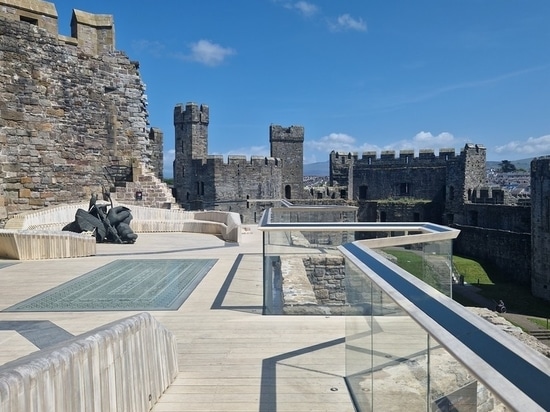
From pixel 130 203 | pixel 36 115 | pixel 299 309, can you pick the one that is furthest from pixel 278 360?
pixel 130 203

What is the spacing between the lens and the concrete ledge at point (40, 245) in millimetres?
8969

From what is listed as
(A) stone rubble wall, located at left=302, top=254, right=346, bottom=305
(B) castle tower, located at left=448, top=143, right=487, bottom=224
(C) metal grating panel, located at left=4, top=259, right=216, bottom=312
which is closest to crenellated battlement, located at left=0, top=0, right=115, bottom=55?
(C) metal grating panel, located at left=4, top=259, right=216, bottom=312

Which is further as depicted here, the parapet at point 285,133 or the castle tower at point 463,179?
the parapet at point 285,133

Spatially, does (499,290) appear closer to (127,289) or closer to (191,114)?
(127,289)

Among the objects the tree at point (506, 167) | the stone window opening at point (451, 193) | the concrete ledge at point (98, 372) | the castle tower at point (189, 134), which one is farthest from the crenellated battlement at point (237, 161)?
the tree at point (506, 167)

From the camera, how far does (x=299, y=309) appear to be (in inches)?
208

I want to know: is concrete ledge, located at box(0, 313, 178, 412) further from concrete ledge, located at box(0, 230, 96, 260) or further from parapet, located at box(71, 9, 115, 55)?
parapet, located at box(71, 9, 115, 55)

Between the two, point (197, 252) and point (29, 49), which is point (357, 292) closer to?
point (197, 252)

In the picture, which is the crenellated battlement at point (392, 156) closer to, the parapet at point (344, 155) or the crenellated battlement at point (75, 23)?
the parapet at point (344, 155)

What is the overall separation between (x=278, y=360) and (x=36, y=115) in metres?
11.4

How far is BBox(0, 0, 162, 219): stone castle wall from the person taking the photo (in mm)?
12273

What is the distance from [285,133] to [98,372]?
39.3 m

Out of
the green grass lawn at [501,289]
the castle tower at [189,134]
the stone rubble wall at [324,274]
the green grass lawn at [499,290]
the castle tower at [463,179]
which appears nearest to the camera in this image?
the stone rubble wall at [324,274]

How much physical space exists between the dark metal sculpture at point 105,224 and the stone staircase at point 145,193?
116 inches
